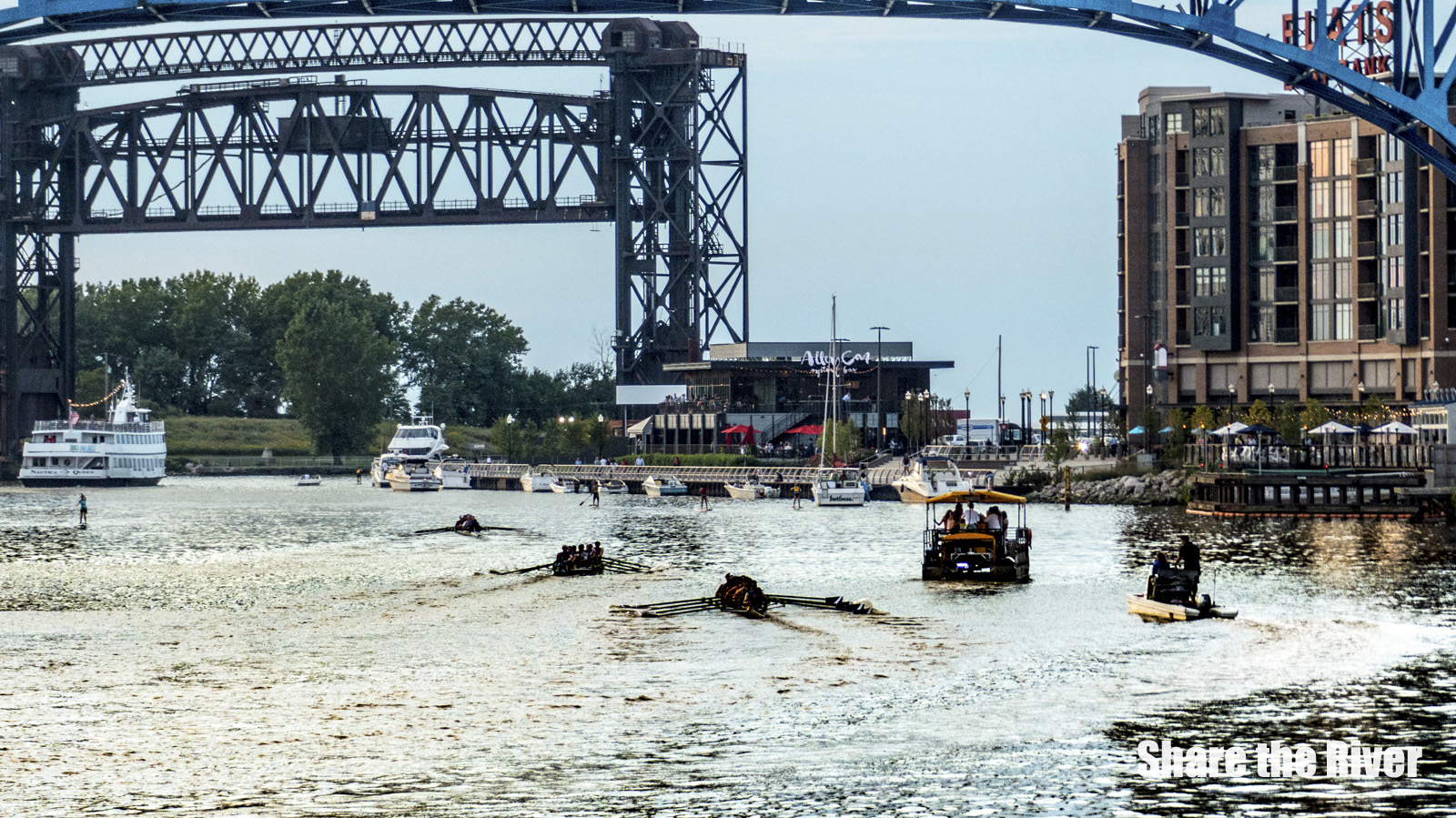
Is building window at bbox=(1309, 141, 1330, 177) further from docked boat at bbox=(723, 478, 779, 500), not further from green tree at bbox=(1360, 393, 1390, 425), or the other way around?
docked boat at bbox=(723, 478, 779, 500)

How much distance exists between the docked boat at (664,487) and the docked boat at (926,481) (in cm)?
1812

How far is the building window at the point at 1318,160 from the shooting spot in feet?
436

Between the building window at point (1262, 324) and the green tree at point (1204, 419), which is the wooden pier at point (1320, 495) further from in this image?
the building window at point (1262, 324)

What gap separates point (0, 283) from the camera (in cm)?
14188

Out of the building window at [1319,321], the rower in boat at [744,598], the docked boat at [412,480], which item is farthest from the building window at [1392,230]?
the rower in boat at [744,598]

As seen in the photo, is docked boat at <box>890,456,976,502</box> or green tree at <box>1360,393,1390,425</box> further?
docked boat at <box>890,456,976,502</box>

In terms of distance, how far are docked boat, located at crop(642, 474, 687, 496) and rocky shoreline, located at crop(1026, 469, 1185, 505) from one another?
28.9m

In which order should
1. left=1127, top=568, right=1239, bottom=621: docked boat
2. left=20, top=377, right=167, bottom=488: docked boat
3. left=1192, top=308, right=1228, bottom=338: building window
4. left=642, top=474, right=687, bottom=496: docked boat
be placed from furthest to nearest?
1. left=20, top=377, right=167, bottom=488: docked boat
2. left=642, top=474, right=687, bottom=496: docked boat
3. left=1192, top=308, right=1228, bottom=338: building window
4. left=1127, top=568, right=1239, bottom=621: docked boat

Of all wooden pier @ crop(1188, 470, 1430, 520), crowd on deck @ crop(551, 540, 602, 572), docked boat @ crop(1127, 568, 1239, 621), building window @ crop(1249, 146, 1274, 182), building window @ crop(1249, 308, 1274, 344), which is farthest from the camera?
building window @ crop(1249, 308, 1274, 344)

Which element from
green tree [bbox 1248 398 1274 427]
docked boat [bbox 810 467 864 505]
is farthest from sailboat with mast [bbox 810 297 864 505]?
green tree [bbox 1248 398 1274 427]

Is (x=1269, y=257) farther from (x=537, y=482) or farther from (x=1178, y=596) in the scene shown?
(x=1178, y=596)

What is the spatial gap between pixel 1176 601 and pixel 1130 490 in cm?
7183

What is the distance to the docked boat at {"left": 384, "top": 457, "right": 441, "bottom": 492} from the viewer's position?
155125 millimetres

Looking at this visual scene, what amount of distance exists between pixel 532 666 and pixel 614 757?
390 inches
